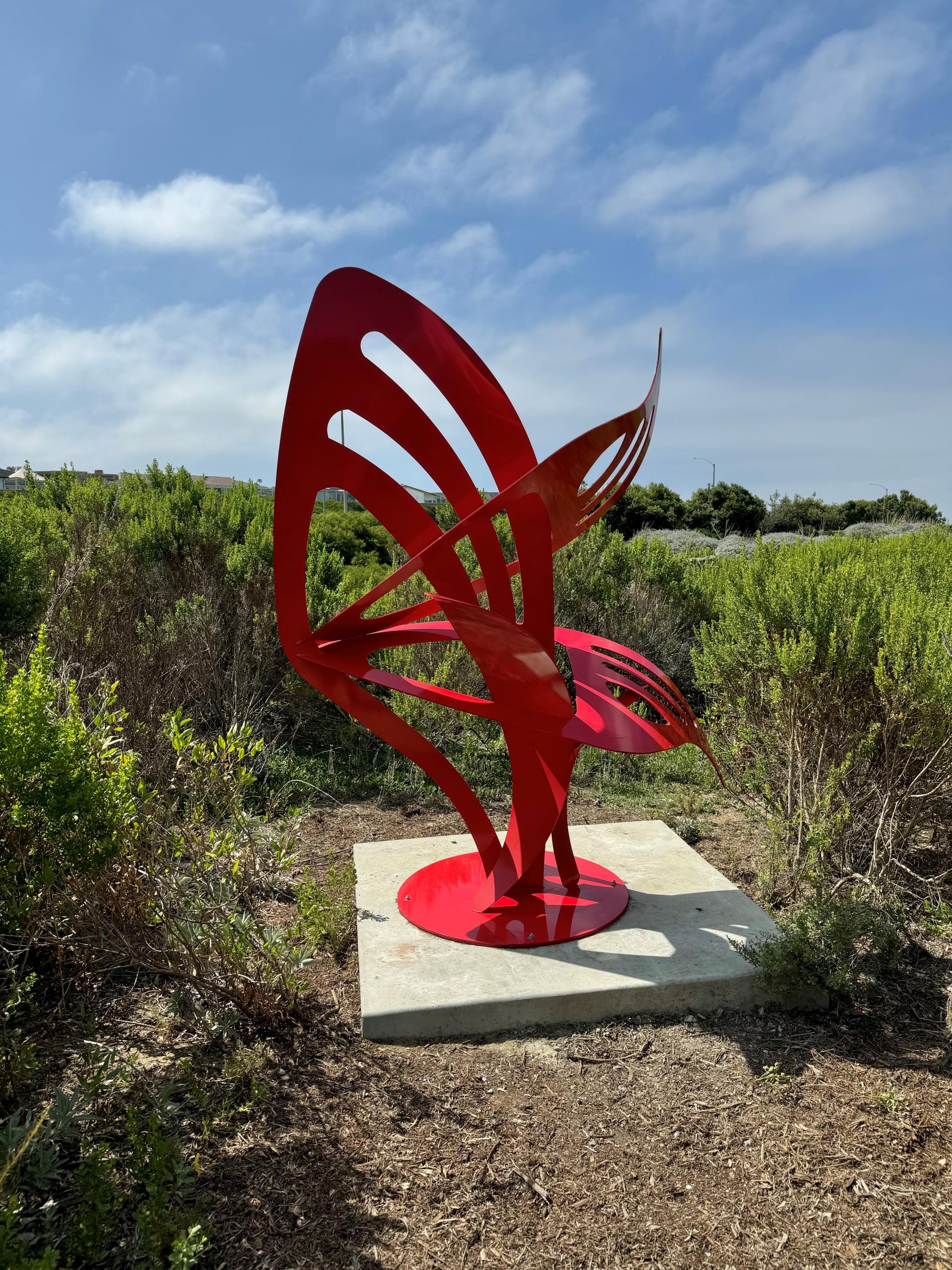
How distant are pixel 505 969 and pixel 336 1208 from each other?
1343 millimetres

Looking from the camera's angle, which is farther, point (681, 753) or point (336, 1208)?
point (681, 753)

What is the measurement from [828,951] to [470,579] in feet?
7.57

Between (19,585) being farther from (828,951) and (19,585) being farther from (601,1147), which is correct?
(828,951)

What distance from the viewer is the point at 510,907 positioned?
4.32 meters

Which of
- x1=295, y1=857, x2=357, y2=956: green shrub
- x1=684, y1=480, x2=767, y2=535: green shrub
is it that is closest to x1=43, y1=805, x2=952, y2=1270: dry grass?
x1=295, y1=857, x2=357, y2=956: green shrub

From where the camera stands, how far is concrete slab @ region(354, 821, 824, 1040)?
3.51 metres

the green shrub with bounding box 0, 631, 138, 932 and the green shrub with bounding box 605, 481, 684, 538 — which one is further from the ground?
the green shrub with bounding box 605, 481, 684, 538

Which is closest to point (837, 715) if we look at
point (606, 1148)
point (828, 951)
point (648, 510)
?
point (828, 951)

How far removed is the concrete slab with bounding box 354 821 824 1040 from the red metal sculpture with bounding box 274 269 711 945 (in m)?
0.13

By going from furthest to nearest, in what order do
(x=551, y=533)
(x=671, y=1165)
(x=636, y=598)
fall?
1. (x=636, y=598)
2. (x=551, y=533)
3. (x=671, y=1165)

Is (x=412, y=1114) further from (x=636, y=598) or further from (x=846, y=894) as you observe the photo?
(x=636, y=598)

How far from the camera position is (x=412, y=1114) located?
9.92ft

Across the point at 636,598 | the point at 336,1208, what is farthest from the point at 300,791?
the point at 636,598

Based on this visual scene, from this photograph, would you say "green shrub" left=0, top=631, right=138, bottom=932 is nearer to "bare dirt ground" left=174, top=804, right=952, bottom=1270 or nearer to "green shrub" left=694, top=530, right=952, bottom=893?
"bare dirt ground" left=174, top=804, right=952, bottom=1270
